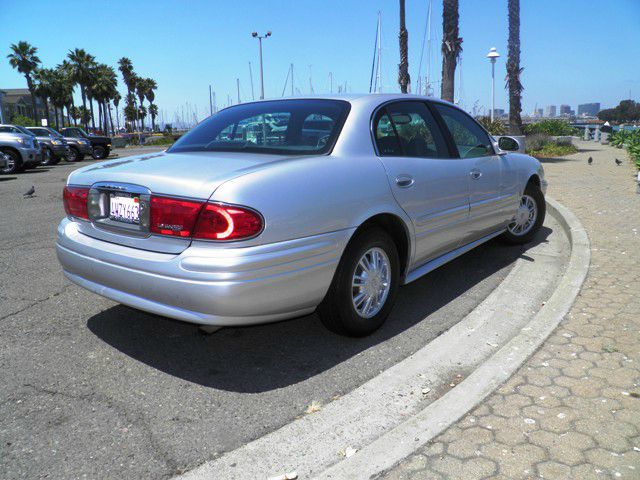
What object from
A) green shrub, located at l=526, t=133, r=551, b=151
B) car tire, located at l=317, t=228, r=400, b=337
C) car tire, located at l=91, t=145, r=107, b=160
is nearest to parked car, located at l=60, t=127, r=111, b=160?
car tire, located at l=91, t=145, r=107, b=160

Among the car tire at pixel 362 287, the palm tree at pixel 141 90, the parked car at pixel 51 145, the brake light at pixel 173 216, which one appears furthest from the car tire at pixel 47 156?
the palm tree at pixel 141 90

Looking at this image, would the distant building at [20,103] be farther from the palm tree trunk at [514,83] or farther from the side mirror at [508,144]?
the side mirror at [508,144]

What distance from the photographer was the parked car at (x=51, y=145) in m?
21.7

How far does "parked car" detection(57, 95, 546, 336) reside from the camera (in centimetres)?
266

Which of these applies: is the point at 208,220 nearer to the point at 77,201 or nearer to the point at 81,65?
the point at 77,201

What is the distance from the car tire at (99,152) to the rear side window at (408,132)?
2545 centimetres

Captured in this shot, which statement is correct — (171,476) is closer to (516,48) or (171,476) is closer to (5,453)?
(5,453)

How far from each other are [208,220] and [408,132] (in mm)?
1894

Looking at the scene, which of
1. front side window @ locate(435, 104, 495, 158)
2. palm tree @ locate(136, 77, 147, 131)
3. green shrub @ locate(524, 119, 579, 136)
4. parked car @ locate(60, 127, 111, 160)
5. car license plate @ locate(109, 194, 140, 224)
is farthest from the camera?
palm tree @ locate(136, 77, 147, 131)

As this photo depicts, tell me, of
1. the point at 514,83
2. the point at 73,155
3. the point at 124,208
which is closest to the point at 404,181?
the point at 124,208

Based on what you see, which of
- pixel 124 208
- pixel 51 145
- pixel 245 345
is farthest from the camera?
pixel 51 145

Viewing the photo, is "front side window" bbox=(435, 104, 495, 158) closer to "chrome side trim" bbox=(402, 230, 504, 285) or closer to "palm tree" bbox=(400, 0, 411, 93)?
"chrome side trim" bbox=(402, 230, 504, 285)

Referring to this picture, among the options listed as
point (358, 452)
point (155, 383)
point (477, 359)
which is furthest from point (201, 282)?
point (477, 359)

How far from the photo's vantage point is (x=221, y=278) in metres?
2.61
